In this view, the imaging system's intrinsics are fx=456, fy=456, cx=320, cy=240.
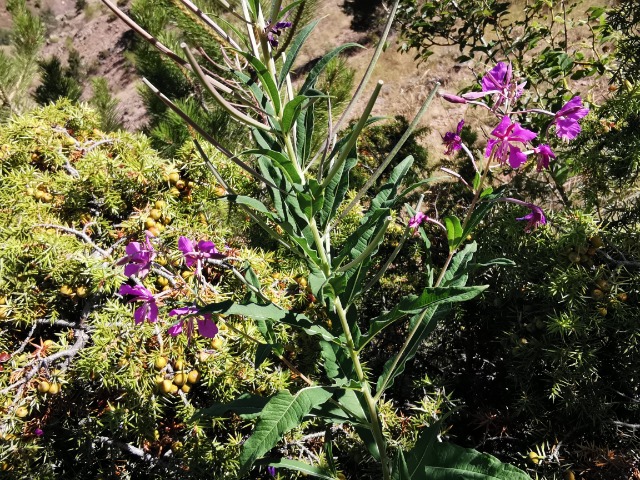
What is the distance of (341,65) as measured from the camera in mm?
4285

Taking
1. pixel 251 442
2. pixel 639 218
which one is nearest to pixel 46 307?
pixel 251 442

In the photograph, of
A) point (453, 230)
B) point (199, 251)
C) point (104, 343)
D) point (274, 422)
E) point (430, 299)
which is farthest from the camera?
point (104, 343)

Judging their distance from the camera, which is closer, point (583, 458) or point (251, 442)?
point (251, 442)

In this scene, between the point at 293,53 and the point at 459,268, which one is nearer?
the point at 293,53

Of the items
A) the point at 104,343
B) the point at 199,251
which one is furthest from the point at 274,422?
the point at 104,343

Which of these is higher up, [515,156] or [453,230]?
[515,156]

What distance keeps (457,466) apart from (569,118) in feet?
2.61

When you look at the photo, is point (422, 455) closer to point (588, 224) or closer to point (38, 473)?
point (588, 224)

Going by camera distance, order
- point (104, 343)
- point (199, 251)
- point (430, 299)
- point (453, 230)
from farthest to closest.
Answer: point (104, 343), point (199, 251), point (453, 230), point (430, 299)

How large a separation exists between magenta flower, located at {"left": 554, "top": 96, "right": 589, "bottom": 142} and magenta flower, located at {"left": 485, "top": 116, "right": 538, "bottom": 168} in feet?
0.51

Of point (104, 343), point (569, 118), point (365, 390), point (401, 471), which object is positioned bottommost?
point (104, 343)

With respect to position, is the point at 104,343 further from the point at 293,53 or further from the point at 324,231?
the point at 293,53

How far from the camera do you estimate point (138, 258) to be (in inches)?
41.0

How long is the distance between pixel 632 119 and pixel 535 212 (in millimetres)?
1151
